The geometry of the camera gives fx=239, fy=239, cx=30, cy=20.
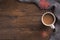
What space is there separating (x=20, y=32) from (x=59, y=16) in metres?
0.28

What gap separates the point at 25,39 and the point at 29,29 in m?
0.07

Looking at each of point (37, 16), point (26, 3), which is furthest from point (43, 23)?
point (26, 3)

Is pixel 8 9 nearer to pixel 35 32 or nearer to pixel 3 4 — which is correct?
pixel 3 4

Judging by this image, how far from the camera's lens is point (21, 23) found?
61.8 inches

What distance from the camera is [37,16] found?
158 centimetres

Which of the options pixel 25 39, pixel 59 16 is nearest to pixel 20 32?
pixel 25 39

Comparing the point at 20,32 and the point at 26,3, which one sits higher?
the point at 26,3

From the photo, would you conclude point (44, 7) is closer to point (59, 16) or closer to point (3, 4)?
point (59, 16)

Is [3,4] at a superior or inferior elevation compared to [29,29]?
superior

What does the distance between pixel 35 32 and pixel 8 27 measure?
0.18 m

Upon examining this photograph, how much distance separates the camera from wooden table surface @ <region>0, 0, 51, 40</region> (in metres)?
1.56

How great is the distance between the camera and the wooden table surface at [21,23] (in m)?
1.56

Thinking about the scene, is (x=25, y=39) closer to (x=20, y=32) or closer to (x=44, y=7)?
(x=20, y=32)

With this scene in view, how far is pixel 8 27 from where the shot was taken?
1.57 m
